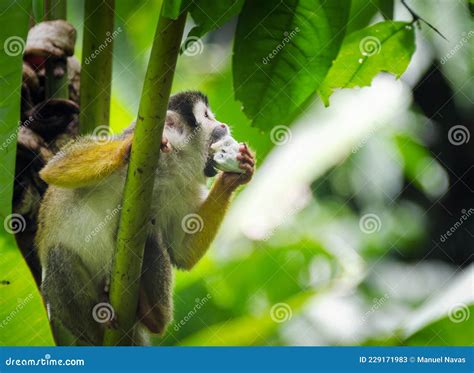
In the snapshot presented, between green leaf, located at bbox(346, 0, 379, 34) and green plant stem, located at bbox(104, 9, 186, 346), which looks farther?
green leaf, located at bbox(346, 0, 379, 34)

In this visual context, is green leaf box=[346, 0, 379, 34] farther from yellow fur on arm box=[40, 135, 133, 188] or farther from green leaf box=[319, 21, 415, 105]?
yellow fur on arm box=[40, 135, 133, 188]

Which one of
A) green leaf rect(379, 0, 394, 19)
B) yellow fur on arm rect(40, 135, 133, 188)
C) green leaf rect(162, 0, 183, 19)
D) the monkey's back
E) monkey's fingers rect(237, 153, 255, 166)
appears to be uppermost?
green leaf rect(379, 0, 394, 19)

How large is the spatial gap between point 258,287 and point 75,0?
134 centimetres

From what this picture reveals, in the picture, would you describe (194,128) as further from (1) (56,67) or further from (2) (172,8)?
(2) (172,8)

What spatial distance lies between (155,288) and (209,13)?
42.9 inches

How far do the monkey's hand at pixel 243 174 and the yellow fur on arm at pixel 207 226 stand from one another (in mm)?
46

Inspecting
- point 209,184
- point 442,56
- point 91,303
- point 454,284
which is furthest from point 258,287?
point 442,56

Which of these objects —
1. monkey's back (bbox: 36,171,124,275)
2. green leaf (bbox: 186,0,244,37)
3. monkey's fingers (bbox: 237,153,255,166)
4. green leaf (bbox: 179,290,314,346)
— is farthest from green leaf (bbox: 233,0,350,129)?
green leaf (bbox: 179,290,314,346)

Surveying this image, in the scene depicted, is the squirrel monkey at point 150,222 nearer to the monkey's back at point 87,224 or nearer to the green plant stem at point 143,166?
the monkey's back at point 87,224

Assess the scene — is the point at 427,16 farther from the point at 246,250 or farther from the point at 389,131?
the point at 246,250

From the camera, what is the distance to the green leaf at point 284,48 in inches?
62.2

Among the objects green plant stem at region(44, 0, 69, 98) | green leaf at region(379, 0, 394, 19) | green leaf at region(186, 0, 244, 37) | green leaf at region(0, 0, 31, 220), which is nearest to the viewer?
green leaf at region(186, 0, 244, 37)

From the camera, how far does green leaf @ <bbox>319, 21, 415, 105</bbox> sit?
1754 millimetres

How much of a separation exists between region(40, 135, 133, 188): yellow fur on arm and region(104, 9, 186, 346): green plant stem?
28cm
